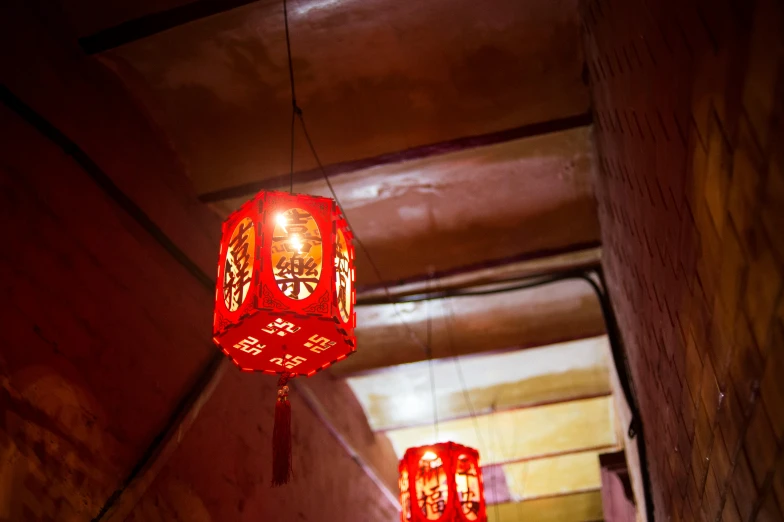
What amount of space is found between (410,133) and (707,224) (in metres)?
2.67

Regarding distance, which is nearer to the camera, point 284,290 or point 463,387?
point 284,290

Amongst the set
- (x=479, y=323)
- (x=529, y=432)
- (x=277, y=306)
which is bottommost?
(x=277, y=306)

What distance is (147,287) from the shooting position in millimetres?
3848

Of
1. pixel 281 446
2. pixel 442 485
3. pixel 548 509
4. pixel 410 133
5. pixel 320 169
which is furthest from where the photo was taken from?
pixel 548 509

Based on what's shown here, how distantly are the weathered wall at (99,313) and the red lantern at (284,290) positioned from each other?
0.81 meters

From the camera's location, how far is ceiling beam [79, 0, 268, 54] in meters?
3.59

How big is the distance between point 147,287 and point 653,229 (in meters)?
2.79

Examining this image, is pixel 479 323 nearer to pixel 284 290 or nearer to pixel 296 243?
pixel 296 243

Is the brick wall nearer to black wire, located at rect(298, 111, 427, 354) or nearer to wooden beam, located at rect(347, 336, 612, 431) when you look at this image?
black wire, located at rect(298, 111, 427, 354)

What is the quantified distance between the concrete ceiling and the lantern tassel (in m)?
1.83

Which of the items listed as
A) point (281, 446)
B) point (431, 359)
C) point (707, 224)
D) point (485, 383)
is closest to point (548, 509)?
point (485, 383)

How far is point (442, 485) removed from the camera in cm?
511

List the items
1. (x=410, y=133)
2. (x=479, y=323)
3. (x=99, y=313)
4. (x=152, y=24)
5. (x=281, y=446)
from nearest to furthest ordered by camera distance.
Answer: (x=281, y=446) < (x=99, y=313) < (x=152, y=24) < (x=410, y=133) < (x=479, y=323)

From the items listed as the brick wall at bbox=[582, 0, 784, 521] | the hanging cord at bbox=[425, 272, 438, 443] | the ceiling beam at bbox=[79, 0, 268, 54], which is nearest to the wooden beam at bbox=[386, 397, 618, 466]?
the hanging cord at bbox=[425, 272, 438, 443]
